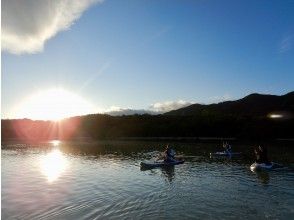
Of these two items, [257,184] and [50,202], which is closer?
[50,202]

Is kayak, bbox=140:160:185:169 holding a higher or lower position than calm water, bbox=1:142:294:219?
higher

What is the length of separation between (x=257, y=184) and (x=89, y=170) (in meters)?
23.8

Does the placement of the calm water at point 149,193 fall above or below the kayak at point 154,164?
below

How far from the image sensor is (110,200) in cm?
2953

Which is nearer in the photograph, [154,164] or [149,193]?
[149,193]

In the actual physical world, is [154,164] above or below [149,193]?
above

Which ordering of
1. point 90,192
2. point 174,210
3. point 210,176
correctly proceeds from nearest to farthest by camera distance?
point 174,210, point 90,192, point 210,176

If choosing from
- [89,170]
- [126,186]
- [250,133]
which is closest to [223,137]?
[250,133]

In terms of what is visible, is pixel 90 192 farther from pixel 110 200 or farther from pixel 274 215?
pixel 274 215

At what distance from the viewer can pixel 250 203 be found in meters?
28.0

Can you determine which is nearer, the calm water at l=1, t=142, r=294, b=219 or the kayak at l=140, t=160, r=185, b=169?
the calm water at l=1, t=142, r=294, b=219

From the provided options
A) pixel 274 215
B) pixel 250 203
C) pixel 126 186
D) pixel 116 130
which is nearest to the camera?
pixel 274 215

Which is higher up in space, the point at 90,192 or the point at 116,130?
the point at 116,130

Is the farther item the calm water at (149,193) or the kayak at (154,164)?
the kayak at (154,164)
